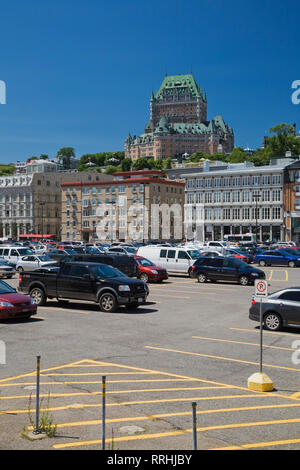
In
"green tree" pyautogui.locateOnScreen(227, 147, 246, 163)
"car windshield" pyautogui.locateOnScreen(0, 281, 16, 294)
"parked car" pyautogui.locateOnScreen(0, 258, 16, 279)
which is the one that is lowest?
"parked car" pyautogui.locateOnScreen(0, 258, 16, 279)

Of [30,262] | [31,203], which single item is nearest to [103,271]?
[30,262]

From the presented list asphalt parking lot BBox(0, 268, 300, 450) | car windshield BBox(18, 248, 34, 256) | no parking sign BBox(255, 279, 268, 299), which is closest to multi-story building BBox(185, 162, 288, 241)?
car windshield BBox(18, 248, 34, 256)

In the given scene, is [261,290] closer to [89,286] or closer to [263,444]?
[263,444]

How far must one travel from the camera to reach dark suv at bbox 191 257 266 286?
3166 cm

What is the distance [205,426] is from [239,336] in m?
8.30

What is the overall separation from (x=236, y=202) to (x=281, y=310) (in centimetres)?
8083

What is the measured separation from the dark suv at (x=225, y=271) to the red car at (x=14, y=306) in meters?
16.3

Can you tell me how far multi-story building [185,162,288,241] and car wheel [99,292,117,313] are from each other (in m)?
72.2

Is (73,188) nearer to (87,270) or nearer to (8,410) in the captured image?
(87,270)

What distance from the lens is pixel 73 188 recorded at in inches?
4715

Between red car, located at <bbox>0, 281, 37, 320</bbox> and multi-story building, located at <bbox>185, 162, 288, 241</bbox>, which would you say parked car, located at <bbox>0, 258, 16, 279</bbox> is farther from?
multi-story building, located at <bbox>185, 162, 288, 241</bbox>

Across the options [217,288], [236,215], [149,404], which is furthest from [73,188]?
[149,404]

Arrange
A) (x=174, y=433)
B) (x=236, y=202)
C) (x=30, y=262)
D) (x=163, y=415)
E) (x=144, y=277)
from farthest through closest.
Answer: (x=236, y=202), (x=30, y=262), (x=144, y=277), (x=163, y=415), (x=174, y=433)

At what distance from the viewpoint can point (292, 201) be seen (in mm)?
89188
